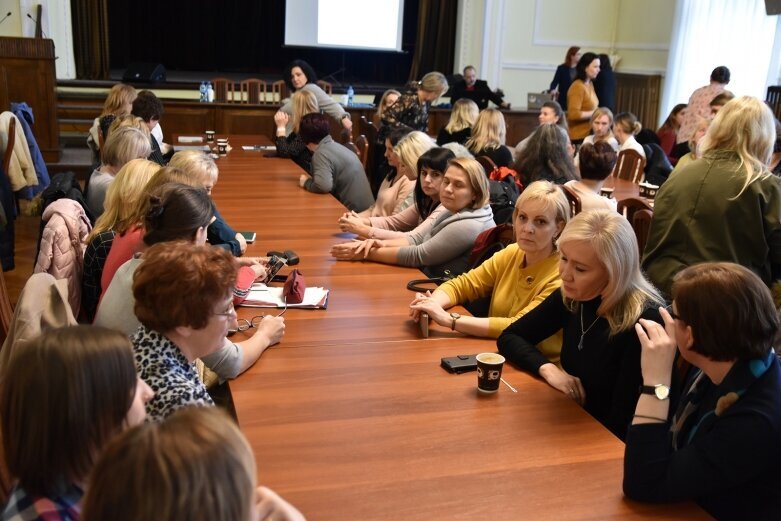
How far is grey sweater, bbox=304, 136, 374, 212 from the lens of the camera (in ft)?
16.1

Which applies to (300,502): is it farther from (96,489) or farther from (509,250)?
(509,250)

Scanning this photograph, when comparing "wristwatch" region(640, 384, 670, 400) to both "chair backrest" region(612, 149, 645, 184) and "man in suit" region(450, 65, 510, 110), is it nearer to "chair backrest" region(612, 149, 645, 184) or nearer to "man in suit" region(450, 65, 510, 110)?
"chair backrest" region(612, 149, 645, 184)

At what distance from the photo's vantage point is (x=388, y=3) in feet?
40.1

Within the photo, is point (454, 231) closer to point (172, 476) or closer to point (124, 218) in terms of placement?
point (124, 218)

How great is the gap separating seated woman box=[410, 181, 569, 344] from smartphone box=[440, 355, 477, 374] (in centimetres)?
28

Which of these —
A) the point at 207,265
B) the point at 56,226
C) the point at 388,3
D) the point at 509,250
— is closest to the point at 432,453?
the point at 207,265

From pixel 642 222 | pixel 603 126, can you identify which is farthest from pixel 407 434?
pixel 603 126

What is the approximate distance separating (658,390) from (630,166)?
468 centimetres

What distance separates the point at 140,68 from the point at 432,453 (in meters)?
10.4

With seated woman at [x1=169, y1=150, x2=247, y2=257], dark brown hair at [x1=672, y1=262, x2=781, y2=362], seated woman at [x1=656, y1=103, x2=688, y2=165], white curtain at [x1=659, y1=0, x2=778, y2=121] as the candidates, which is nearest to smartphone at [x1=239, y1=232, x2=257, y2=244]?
seated woman at [x1=169, y1=150, x2=247, y2=257]

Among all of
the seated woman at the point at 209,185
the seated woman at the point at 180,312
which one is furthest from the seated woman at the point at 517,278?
the seated woman at the point at 209,185

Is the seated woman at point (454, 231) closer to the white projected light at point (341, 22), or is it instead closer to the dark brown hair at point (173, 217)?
the dark brown hair at point (173, 217)

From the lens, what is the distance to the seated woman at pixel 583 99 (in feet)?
26.3

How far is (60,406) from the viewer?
108 cm
